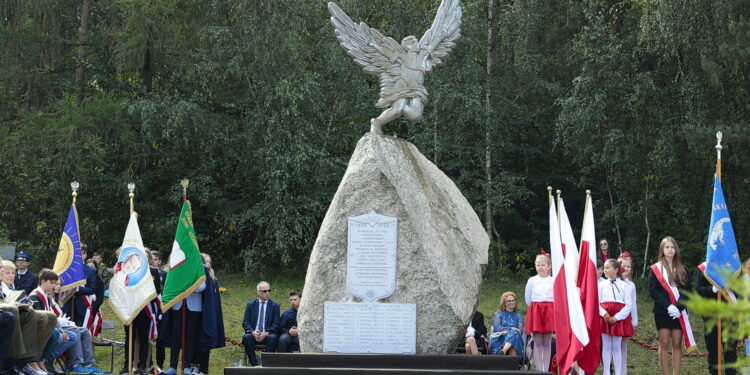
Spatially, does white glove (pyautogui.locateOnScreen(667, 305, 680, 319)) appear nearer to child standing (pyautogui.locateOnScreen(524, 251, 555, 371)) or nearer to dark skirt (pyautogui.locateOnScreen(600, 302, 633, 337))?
dark skirt (pyautogui.locateOnScreen(600, 302, 633, 337))

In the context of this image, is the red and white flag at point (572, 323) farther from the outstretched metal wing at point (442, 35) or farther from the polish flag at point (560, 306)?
the outstretched metal wing at point (442, 35)

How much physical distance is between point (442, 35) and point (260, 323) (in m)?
3.85

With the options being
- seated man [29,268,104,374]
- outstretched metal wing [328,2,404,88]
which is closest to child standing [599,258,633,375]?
outstretched metal wing [328,2,404,88]

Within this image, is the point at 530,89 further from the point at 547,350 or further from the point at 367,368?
the point at 367,368

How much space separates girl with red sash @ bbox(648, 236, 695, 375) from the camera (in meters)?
9.26

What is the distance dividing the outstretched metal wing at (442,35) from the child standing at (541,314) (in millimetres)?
2355

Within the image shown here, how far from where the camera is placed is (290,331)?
10336 mm

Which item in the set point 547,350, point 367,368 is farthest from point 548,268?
point 367,368

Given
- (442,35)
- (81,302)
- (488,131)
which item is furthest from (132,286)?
(488,131)

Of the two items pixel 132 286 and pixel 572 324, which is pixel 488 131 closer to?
pixel 572 324

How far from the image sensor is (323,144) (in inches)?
705

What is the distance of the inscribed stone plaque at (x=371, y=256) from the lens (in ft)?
27.6

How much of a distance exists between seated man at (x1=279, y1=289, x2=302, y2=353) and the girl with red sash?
3.79 m

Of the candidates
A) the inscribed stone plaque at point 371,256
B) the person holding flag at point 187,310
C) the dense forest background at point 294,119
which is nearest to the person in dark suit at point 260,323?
the person holding flag at point 187,310
